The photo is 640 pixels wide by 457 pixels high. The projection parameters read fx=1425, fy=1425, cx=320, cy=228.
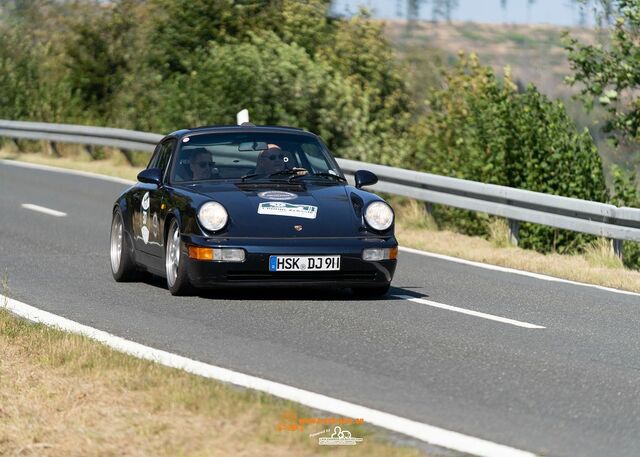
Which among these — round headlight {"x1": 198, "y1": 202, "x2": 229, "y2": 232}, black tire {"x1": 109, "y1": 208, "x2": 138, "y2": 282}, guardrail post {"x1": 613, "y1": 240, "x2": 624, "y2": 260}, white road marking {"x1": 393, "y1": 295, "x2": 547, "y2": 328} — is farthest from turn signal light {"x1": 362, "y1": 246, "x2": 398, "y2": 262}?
guardrail post {"x1": 613, "y1": 240, "x2": 624, "y2": 260}

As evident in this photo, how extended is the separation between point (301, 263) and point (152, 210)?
5.83ft

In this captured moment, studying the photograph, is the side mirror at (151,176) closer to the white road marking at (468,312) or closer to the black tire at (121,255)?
the black tire at (121,255)

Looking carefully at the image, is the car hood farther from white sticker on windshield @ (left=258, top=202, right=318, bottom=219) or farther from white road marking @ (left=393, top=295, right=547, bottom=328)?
white road marking @ (left=393, top=295, right=547, bottom=328)

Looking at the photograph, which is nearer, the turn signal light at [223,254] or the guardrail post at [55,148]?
the turn signal light at [223,254]

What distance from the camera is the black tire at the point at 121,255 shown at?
40.6 ft

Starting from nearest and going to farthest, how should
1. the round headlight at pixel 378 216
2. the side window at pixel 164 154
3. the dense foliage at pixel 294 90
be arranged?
the round headlight at pixel 378 216 < the side window at pixel 164 154 < the dense foliage at pixel 294 90

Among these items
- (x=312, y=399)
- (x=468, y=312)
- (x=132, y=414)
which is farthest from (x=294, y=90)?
(x=132, y=414)

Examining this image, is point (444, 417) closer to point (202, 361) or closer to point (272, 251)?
point (202, 361)

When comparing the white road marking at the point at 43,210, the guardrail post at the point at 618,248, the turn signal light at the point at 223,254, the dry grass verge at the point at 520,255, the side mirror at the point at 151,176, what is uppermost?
the side mirror at the point at 151,176

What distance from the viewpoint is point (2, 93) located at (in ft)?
119

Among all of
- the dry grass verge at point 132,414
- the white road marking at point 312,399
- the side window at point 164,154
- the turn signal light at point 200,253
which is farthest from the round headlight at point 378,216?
the dry grass verge at point 132,414

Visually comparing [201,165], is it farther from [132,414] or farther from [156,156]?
[132,414]

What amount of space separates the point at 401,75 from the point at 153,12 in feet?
24.5

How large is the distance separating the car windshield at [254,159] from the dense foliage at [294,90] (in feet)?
17.5
